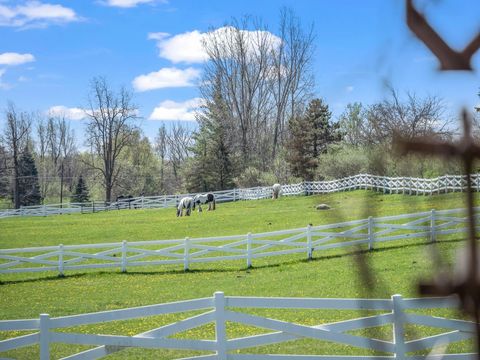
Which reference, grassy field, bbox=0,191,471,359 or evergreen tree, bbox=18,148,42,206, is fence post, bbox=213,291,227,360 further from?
evergreen tree, bbox=18,148,42,206

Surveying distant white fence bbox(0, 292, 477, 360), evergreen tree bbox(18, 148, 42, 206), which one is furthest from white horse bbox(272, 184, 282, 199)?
distant white fence bbox(0, 292, 477, 360)

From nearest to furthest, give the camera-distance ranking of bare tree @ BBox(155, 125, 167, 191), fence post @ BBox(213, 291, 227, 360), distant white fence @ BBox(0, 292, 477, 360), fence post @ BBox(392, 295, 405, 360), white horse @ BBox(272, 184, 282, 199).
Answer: fence post @ BBox(392, 295, 405, 360), distant white fence @ BBox(0, 292, 477, 360), fence post @ BBox(213, 291, 227, 360), white horse @ BBox(272, 184, 282, 199), bare tree @ BBox(155, 125, 167, 191)

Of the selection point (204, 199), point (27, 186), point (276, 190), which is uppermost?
point (27, 186)

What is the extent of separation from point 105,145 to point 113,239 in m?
37.3

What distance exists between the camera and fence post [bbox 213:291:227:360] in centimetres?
648

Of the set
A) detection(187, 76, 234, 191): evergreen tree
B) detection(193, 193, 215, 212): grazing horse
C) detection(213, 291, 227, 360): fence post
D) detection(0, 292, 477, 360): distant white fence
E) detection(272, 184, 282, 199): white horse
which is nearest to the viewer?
detection(0, 292, 477, 360): distant white fence

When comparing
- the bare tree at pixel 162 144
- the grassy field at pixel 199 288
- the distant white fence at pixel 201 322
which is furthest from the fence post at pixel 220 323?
the bare tree at pixel 162 144

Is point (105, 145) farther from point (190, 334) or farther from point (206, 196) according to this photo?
point (190, 334)

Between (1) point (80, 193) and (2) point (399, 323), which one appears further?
(1) point (80, 193)

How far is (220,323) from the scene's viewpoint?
657 centimetres

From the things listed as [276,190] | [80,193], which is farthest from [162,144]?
[276,190]

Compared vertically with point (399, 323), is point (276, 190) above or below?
above

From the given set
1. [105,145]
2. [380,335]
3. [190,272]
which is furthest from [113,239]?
[105,145]

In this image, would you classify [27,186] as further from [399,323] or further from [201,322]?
[399,323]
